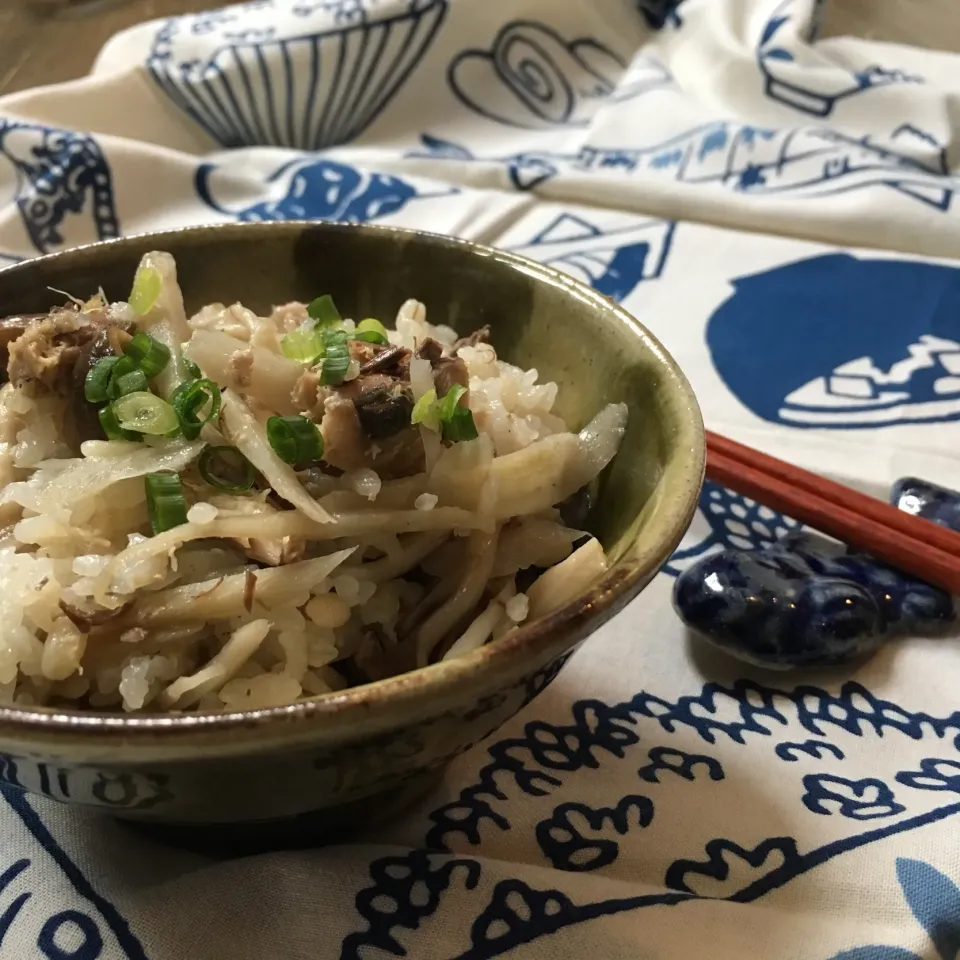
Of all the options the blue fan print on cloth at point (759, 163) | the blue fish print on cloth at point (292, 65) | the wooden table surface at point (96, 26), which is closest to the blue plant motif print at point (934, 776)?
the blue fan print on cloth at point (759, 163)

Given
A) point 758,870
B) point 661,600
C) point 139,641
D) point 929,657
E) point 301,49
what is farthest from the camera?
point 301,49

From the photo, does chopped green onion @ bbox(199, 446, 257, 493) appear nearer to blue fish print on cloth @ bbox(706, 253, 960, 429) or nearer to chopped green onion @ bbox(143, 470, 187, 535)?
chopped green onion @ bbox(143, 470, 187, 535)

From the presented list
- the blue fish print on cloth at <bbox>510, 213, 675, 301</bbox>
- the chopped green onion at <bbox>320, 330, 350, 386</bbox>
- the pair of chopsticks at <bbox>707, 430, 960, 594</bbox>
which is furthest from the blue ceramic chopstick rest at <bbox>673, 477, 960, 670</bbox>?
the blue fish print on cloth at <bbox>510, 213, 675, 301</bbox>

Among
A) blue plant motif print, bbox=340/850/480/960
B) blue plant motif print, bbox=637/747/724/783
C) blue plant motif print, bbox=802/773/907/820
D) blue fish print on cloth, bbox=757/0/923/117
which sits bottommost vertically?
blue plant motif print, bbox=340/850/480/960

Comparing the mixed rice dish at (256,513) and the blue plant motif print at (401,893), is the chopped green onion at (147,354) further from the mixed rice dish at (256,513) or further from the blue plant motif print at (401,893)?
the blue plant motif print at (401,893)

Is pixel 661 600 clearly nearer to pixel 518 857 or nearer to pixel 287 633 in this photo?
pixel 518 857

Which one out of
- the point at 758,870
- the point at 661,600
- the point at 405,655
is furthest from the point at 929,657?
the point at 405,655
